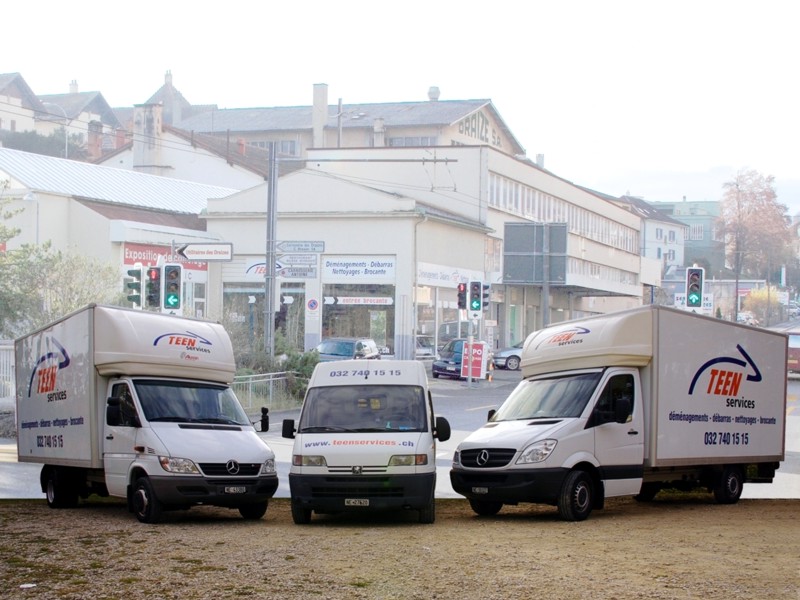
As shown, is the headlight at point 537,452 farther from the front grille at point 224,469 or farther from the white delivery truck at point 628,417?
the front grille at point 224,469

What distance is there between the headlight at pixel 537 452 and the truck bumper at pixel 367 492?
1300mm

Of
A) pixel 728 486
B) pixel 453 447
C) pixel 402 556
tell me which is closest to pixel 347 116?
pixel 453 447

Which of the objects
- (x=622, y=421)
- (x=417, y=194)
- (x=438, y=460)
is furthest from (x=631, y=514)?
(x=417, y=194)

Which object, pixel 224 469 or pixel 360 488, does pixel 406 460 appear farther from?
pixel 224 469

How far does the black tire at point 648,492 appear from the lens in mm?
18656

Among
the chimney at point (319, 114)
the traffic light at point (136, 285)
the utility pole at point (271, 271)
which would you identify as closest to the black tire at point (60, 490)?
the traffic light at point (136, 285)

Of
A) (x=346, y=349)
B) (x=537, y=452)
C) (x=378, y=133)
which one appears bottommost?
(x=537, y=452)

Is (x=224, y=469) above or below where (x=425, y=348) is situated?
below

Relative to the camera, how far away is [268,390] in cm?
3691

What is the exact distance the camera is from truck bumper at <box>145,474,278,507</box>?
1538cm

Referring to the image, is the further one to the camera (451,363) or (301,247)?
(451,363)

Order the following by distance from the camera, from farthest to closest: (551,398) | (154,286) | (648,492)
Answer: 1. (154,286)
2. (648,492)
3. (551,398)

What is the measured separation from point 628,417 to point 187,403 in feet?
18.9

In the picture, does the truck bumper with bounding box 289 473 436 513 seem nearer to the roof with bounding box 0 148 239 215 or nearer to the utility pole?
the utility pole
